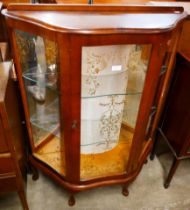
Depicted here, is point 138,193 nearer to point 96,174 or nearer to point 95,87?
point 96,174

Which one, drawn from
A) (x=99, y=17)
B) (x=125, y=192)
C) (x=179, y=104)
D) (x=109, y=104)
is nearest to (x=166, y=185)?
(x=125, y=192)

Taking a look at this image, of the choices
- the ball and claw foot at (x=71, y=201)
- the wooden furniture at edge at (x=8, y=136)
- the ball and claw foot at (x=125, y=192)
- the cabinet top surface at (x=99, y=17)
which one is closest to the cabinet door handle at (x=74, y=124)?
the wooden furniture at edge at (x=8, y=136)

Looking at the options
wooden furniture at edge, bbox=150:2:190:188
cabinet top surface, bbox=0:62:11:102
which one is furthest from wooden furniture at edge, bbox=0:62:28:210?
wooden furniture at edge, bbox=150:2:190:188

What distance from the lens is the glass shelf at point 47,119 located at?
1.02m

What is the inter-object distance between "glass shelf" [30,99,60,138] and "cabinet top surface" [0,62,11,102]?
24 cm

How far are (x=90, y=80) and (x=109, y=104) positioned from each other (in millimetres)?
175

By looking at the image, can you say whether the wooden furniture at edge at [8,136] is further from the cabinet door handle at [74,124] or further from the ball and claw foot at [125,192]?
the ball and claw foot at [125,192]

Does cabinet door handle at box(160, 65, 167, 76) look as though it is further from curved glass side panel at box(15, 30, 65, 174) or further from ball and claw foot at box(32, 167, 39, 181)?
ball and claw foot at box(32, 167, 39, 181)

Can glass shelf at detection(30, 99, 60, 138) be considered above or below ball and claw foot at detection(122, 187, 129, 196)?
above

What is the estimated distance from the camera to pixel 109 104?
988mm

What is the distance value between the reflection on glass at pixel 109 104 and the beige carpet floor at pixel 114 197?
0.27m

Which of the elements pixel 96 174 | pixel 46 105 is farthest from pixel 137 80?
pixel 96 174

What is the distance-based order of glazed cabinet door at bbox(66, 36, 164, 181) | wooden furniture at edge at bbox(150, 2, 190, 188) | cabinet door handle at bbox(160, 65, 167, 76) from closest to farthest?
glazed cabinet door at bbox(66, 36, 164, 181), cabinet door handle at bbox(160, 65, 167, 76), wooden furniture at edge at bbox(150, 2, 190, 188)

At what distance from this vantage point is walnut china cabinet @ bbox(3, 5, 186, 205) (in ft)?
2.29
